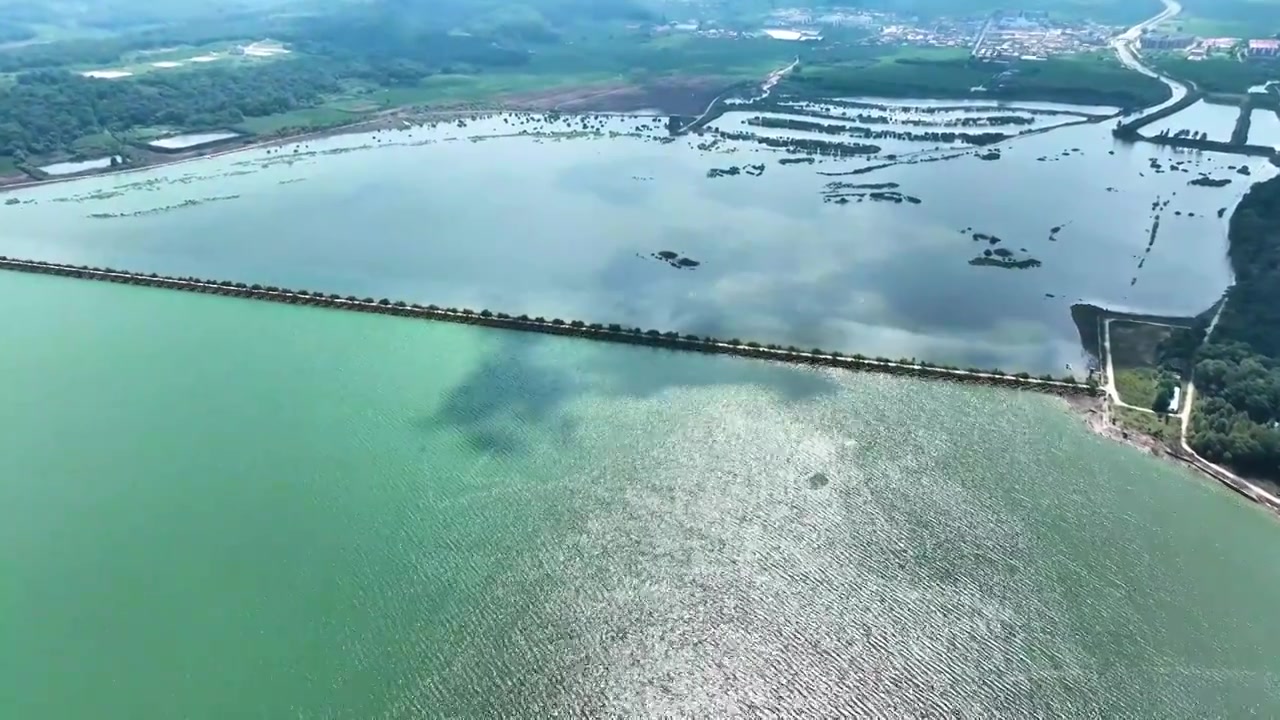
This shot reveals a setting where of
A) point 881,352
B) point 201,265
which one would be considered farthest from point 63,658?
point 881,352

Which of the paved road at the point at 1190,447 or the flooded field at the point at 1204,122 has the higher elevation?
the flooded field at the point at 1204,122

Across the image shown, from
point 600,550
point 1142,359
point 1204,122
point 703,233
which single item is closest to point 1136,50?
point 1204,122

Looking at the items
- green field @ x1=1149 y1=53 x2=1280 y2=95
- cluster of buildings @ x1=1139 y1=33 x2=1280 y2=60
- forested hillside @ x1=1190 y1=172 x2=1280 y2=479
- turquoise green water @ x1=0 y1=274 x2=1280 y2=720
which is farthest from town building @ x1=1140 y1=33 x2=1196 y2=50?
turquoise green water @ x1=0 y1=274 x2=1280 y2=720

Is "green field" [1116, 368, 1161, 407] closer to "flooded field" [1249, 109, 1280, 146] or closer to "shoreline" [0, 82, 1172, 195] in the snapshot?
"shoreline" [0, 82, 1172, 195]

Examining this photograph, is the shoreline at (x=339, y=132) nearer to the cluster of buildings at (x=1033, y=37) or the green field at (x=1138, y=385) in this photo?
the cluster of buildings at (x=1033, y=37)

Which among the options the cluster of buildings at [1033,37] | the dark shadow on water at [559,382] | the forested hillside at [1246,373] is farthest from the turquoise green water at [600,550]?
the cluster of buildings at [1033,37]

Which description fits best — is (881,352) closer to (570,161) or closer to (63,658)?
(63,658)
